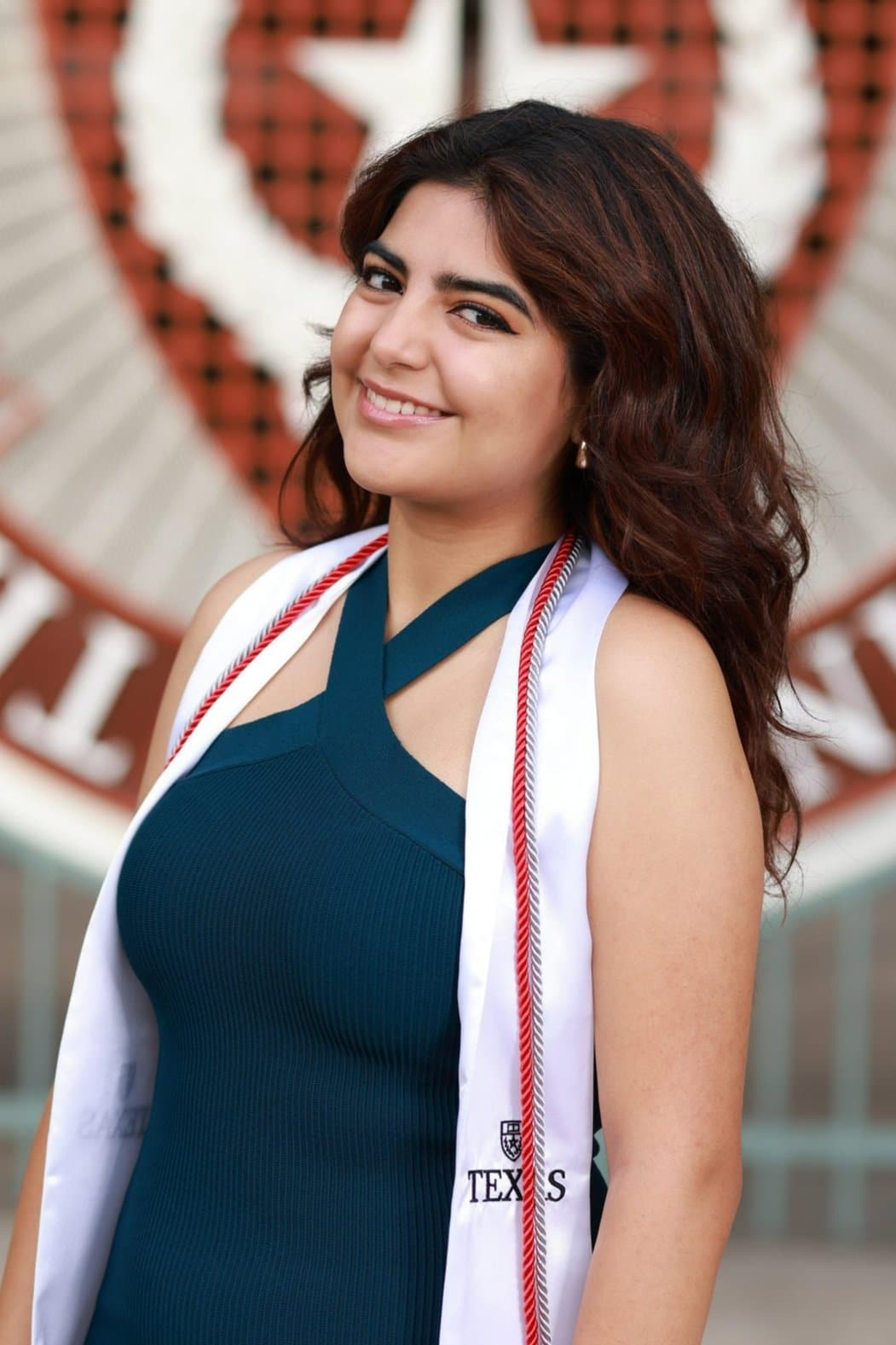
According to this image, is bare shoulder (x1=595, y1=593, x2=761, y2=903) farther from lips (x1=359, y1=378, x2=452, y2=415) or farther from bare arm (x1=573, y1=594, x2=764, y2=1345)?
lips (x1=359, y1=378, x2=452, y2=415)

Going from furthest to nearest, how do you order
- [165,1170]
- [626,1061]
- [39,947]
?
[39,947] → [165,1170] → [626,1061]

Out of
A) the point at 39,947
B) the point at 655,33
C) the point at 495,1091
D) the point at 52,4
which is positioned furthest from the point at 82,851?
the point at 495,1091

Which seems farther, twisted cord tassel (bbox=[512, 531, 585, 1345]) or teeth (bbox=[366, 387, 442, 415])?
teeth (bbox=[366, 387, 442, 415])

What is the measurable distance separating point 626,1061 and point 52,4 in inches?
83.6

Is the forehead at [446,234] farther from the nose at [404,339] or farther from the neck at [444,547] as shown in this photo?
the neck at [444,547]

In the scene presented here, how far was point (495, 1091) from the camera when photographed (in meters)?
1.23

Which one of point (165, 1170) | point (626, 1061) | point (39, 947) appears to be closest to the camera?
point (626, 1061)

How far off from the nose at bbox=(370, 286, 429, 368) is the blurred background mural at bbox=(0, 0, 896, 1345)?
1387 mm

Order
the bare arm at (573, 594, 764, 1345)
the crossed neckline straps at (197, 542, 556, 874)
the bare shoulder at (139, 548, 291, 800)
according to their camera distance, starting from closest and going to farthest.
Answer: the bare arm at (573, 594, 764, 1345) < the crossed neckline straps at (197, 542, 556, 874) < the bare shoulder at (139, 548, 291, 800)

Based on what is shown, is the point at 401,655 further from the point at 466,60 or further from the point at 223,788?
the point at 466,60

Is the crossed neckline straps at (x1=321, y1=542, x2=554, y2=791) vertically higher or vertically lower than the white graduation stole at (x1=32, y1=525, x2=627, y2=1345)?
higher

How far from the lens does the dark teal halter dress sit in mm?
1267

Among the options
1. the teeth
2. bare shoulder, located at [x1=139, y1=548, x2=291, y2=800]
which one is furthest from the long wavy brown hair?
bare shoulder, located at [x1=139, y1=548, x2=291, y2=800]

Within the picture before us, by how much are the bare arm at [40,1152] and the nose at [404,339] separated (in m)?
0.32
